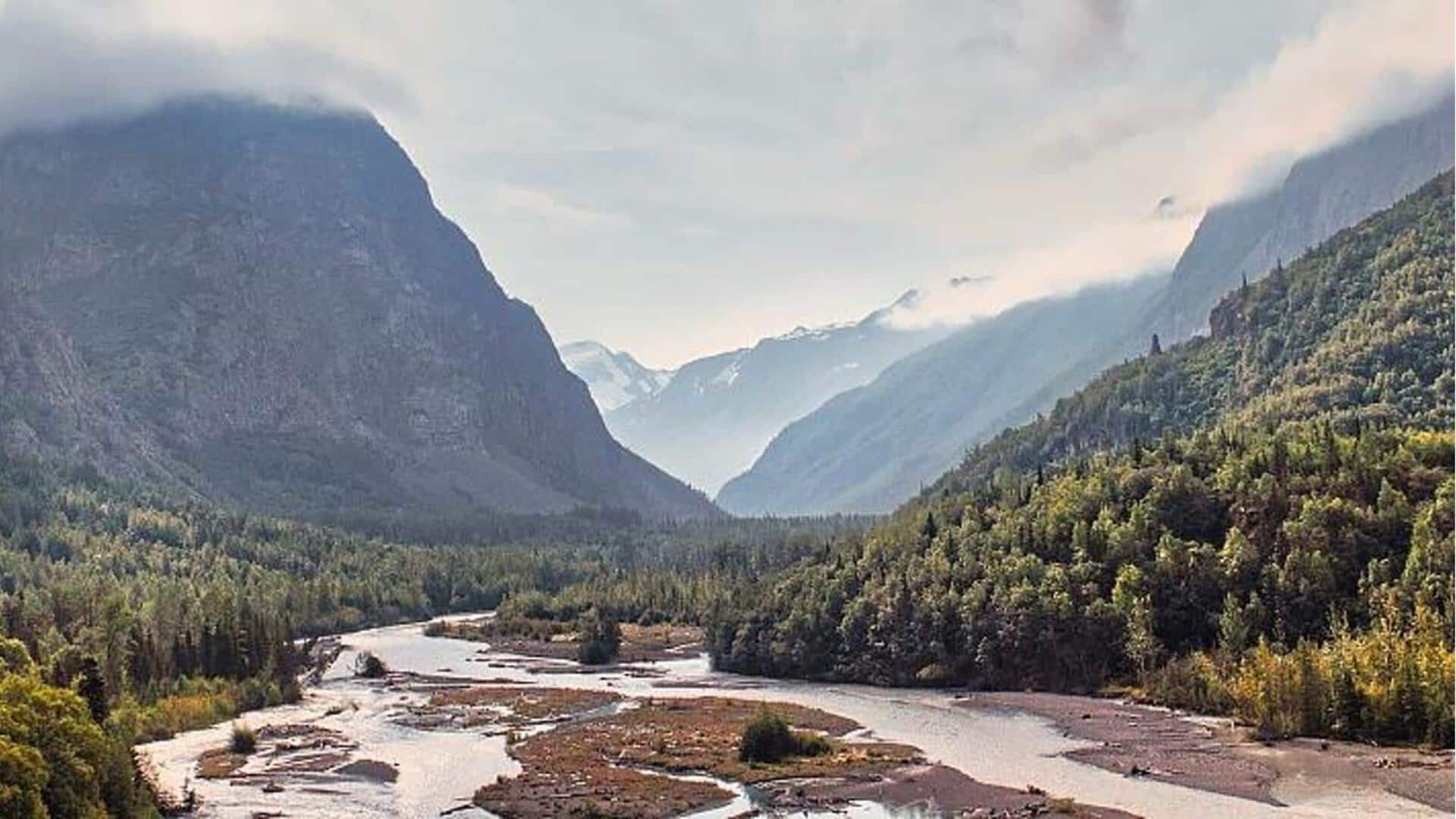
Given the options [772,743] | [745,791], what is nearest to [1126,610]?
[772,743]

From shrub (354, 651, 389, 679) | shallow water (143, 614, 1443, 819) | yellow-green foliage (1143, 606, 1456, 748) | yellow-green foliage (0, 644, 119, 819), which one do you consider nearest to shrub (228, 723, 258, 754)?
shallow water (143, 614, 1443, 819)

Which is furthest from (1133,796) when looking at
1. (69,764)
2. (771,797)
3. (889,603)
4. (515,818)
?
(889,603)

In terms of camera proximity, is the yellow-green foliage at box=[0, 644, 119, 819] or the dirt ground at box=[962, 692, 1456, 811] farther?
the dirt ground at box=[962, 692, 1456, 811]

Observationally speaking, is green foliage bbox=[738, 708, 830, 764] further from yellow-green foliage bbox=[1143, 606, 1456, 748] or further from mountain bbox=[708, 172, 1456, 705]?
mountain bbox=[708, 172, 1456, 705]

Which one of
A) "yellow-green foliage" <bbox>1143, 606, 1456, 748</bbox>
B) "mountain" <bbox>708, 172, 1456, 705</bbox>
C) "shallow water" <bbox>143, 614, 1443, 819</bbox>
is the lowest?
"shallow water" <bbox>143, 614, 1443, 819</bbox>

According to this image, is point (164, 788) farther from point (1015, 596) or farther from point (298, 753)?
point (1015, 596)

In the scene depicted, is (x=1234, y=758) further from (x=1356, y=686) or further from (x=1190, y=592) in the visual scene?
(x=1190, y=592)
